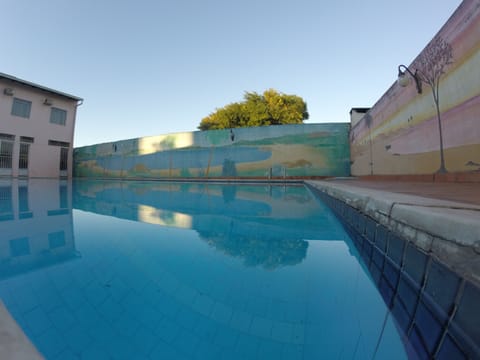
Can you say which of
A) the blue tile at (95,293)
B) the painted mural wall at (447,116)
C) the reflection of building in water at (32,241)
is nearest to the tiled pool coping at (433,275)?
the blue tile at (95,293)

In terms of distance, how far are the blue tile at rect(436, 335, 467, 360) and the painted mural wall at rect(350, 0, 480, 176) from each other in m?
2.86

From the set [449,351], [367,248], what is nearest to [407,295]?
[449,351]

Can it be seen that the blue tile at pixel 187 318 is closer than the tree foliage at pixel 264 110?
Yes

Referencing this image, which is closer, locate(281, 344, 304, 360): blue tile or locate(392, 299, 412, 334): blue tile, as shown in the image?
locate(281, 344, 304, 360): blue tile

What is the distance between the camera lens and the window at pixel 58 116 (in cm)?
1482

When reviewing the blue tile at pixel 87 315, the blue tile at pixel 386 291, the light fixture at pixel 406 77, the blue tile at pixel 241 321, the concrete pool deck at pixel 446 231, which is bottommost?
the blue tile at pixel 87 315

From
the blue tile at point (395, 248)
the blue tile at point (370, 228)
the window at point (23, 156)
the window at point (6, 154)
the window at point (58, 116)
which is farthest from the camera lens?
the window at point (58, 116)

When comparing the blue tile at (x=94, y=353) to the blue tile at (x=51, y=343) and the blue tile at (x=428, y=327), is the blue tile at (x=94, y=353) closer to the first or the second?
the blue tile at (x=51, y=343)

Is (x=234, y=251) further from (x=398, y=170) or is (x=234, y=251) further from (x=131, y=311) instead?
(x=398, y=170)

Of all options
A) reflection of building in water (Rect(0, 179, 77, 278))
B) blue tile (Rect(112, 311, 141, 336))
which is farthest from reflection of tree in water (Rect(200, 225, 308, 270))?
reflection of building in water (Rect(0, 179, 77, 278))

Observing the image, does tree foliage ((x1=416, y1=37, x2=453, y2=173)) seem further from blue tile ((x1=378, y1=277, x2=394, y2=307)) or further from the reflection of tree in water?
blue tile ((x1=378, y1=277, x2=394, y2=307))

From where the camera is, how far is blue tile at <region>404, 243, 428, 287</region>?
89 cm

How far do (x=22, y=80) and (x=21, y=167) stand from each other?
4.96 metres

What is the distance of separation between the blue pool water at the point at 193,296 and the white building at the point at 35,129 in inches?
Result: 604
